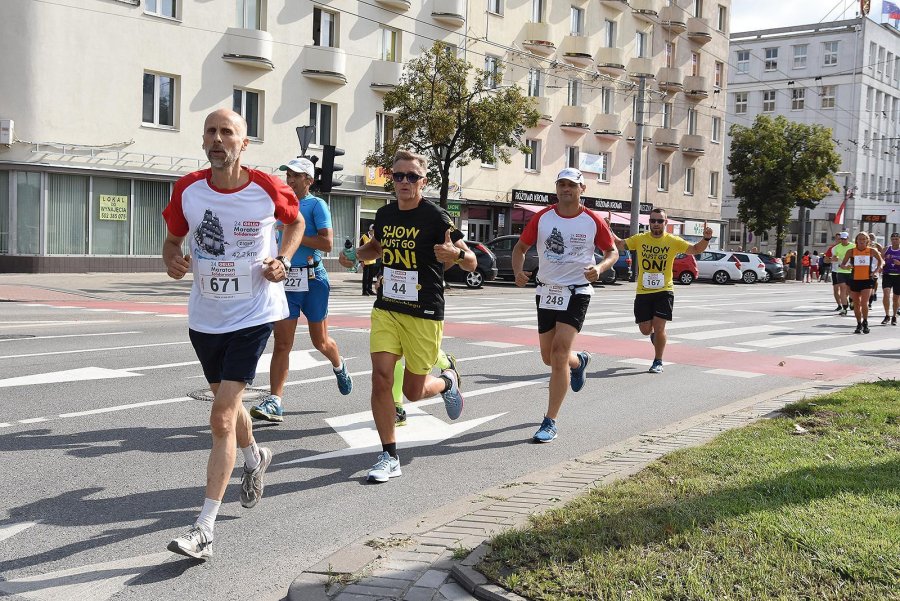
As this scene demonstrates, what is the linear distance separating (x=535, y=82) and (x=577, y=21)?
5.24m

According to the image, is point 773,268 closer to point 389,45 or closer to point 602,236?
point 389,45

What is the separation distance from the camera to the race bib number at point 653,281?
38.0 feet

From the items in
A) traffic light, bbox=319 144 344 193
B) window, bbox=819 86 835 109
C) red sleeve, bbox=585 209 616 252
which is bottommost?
red sleeve, bbox=585 209 616 252

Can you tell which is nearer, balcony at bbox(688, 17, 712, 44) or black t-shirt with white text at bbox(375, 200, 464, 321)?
black t-shirt with white text at bbox(375, 200, 464, 321)

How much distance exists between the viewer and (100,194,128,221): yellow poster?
28.6 metres

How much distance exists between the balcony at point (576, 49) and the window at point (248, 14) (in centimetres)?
1770

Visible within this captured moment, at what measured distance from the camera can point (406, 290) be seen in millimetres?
6098

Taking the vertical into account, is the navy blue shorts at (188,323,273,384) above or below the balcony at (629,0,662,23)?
below

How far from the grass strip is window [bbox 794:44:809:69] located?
83246mm

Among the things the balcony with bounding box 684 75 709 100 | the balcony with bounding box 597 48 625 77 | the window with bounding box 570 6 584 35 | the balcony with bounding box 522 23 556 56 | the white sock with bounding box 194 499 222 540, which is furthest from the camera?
the balcony with bounding box 684 75 709 100

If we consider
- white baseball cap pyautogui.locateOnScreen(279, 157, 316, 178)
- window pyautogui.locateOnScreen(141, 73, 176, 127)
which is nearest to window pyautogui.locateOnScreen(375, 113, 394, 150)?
window pyautogui.locateOnScreen(141, 73, 176, 127)

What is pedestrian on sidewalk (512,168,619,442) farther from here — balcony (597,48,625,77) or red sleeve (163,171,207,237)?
balcony (597,48,625,77)

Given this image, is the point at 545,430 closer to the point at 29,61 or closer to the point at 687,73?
the point at 29,61

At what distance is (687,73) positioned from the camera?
56219 millimetres
